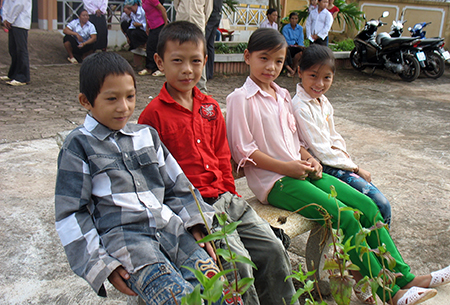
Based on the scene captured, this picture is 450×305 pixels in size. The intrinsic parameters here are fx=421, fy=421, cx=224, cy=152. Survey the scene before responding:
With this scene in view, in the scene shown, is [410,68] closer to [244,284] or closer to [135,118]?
[135,118]

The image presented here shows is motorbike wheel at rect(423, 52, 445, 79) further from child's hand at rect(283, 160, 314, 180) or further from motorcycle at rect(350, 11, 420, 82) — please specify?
child's hand at rect(283, 160, 314, 180)

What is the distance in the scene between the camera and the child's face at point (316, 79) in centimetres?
251

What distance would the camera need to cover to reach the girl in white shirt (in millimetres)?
2482

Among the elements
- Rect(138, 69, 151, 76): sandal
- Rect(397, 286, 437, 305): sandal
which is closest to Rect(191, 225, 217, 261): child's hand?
Rect(397, 286, 437, 305): sandal

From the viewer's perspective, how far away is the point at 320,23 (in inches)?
361

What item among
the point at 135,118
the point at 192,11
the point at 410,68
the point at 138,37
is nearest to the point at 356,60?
the point at 410,68

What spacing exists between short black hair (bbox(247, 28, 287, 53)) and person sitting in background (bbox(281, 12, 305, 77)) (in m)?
7.08

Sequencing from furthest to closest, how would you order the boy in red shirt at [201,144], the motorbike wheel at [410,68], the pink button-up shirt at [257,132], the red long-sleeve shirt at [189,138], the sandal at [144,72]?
the motorbike wheel at [410,68]
the sandal at [144,72]
the pink button-up shirt at [257,132]
the red long-sleeve shirt at [189,138]
the boy in red shirt at [201,144]

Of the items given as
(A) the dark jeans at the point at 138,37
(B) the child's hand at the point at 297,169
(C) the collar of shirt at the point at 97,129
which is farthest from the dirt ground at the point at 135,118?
(A) the dark jeans at the point at 138,37

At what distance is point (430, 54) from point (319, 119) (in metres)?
8.77

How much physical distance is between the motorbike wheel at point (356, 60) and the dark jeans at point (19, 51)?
7.44 metres

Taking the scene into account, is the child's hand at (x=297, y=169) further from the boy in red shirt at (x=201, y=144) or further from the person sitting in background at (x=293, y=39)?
the person sitting in background at (x=293, y=39)

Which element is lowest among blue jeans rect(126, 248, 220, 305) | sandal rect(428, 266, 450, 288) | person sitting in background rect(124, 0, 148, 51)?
sandal rect(428, 266, 450, 288)

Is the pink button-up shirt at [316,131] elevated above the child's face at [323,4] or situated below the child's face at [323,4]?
below
